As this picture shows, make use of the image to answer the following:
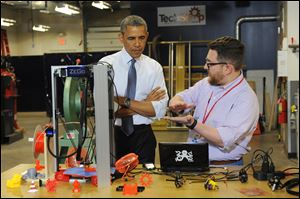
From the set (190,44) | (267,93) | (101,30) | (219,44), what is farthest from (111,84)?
(101,30)

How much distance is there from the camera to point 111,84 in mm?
1861

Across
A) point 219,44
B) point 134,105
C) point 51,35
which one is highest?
point 51,35

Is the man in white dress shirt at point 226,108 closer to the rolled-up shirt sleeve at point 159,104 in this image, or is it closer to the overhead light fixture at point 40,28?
the rolled-up shirt sleeve at point 159,104

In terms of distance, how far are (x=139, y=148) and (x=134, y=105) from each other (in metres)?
0.31

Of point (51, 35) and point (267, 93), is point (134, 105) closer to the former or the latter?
point (267, 93)

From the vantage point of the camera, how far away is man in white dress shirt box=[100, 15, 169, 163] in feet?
8.57

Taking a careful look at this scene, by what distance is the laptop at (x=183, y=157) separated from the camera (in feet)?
6.40

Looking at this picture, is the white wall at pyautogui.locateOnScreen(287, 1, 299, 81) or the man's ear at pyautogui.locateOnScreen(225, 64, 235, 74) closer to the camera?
the man's ear at pyautogui.locateOnScreen(225, 64, 235, 74)

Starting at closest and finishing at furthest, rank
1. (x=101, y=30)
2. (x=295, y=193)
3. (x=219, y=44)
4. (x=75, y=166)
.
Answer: (x=295, y=193) < (x=75, y=166) < (x=219, y=44) < (x=101, y=30)

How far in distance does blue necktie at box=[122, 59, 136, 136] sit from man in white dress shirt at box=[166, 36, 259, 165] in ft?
1.52

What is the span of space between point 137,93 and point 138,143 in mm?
334

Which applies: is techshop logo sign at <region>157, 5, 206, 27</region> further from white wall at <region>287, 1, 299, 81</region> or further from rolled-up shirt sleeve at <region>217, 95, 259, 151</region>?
rolled-up shirt sleeve at <region>217, 95, 259, 151</region>

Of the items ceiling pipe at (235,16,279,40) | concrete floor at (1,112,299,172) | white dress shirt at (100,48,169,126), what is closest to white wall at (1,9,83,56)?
concrete floor at (1,112,299,172)

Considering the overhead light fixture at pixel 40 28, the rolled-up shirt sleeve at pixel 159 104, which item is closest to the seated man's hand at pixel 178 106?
the rolled-up shirt sleeve at pixel 159 104
